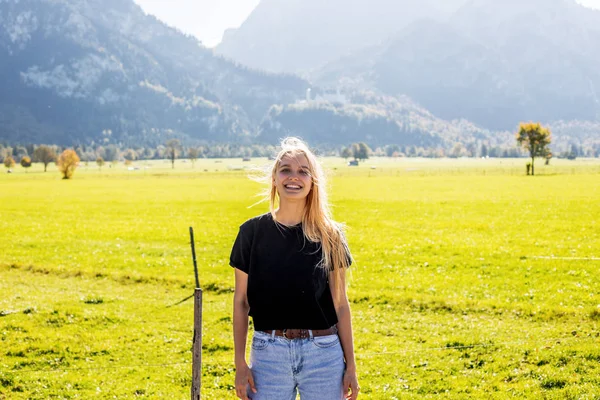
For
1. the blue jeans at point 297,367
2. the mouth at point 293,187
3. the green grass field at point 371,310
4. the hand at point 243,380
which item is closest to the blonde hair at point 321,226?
the mouth at point 293,187

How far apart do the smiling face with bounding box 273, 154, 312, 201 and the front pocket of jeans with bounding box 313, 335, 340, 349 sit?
4.22ft

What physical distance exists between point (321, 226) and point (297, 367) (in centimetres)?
128

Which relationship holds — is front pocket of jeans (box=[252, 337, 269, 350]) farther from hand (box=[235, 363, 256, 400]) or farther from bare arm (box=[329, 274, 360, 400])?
bare arm (box=[329, 274, 360, 400])

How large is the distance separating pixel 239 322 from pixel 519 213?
4274cm

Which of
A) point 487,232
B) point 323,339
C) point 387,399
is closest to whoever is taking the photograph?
point 323,339

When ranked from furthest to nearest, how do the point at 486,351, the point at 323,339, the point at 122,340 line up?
the point at 122,340, the point at 486,351, the point at 323,339

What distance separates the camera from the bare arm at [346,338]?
17.1 ft

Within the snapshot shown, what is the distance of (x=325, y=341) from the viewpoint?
16.7 feet

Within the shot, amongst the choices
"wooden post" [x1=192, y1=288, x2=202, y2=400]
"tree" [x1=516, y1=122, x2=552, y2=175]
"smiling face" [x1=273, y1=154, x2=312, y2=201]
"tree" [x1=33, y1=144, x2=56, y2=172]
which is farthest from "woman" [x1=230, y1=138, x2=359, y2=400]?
"tree" [x1=33, y1=144, x2=56, y2=172]

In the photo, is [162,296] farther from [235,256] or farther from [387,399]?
[235,256]

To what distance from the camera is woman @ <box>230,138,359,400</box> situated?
16.6ft

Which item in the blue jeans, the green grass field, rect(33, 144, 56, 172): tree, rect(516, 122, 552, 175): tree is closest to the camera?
the blue jeans

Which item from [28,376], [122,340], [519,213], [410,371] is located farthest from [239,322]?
[519,213]

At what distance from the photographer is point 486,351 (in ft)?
43.4
